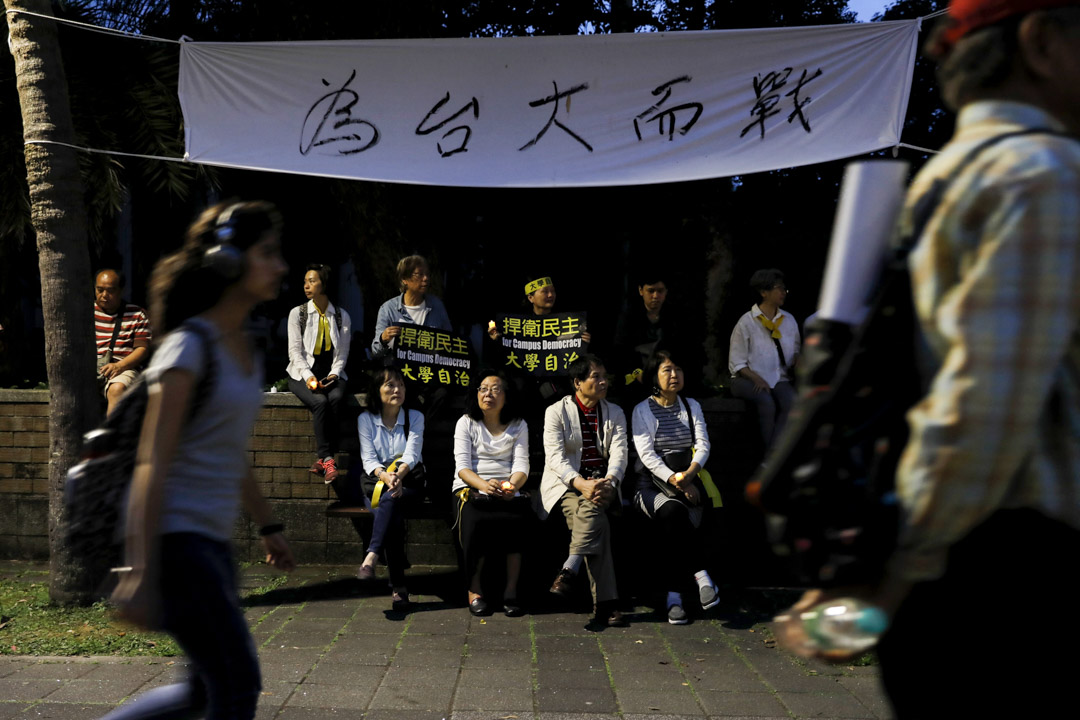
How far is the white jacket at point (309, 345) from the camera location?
8.27 metres

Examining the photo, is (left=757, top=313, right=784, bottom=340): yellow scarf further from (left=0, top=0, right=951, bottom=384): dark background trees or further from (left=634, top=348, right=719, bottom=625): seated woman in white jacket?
(left=0, top=0, right=951, bottom=384): dark background trees

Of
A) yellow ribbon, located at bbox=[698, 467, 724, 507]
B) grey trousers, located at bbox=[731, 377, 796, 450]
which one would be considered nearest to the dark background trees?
grey trousers, located at bbox=[731, 377, 796, 450]

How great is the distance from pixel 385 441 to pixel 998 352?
6.54 metres

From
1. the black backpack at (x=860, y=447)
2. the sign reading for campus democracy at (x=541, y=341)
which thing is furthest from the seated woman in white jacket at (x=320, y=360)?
the black backpack at (x=860, y=447)

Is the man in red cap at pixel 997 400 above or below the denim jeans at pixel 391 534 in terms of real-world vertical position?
above

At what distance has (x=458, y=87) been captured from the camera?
7.50 metres

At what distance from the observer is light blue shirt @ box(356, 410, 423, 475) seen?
7.68m

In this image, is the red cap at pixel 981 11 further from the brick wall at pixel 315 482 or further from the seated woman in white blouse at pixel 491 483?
the brick wall at pixel 315 482

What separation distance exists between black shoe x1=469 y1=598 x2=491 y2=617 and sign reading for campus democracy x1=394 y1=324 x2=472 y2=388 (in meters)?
1.89

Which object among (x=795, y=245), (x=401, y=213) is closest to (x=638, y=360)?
(x=401, y=213)

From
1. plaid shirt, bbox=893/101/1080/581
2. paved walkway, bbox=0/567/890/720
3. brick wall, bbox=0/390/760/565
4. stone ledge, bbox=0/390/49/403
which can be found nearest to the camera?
plaid shirt, bbox=893/101/1080/581

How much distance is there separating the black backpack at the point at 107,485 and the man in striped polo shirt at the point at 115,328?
568 centimetres

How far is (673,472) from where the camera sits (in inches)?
289

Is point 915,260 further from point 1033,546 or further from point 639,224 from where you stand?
point 639,224
